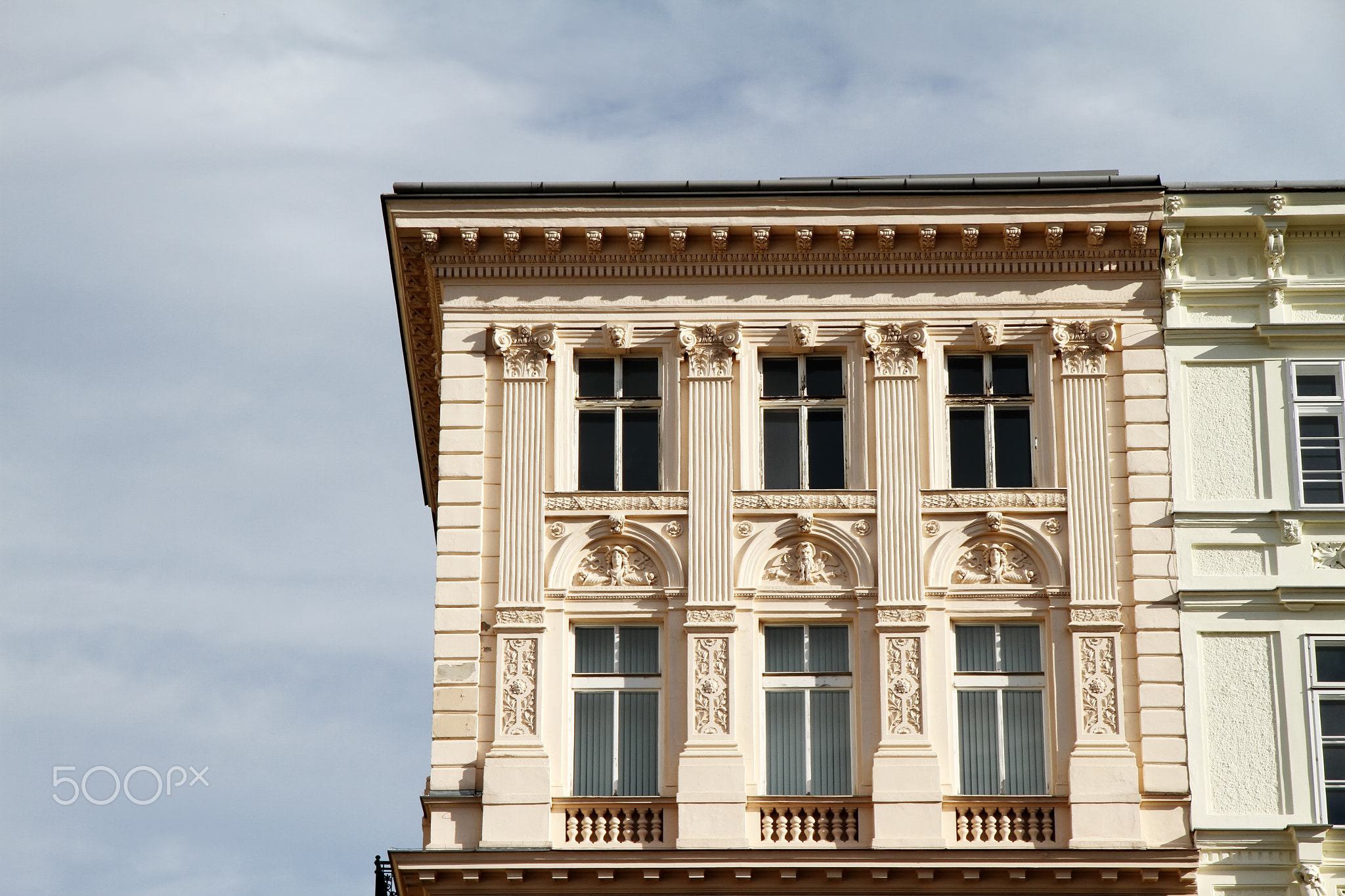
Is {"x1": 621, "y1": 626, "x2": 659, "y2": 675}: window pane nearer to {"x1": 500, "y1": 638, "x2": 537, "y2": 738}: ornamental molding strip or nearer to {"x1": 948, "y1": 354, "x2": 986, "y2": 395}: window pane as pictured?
{"x1": 500, "y1": 638, "x2": 537, "y2": 738}: ornamental molding strip

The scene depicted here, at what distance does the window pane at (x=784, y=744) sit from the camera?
1226 inches

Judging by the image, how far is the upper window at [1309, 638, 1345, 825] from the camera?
30.6 metres

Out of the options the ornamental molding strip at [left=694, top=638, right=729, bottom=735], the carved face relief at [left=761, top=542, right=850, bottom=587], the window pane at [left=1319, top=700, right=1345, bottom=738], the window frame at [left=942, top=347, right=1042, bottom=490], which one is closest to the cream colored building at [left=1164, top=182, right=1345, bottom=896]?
the window pane at [left=1319, top=700, right=1345, bottom=738]

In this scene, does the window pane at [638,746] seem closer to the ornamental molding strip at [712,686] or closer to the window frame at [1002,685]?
the ornamental molding strip at [712,686]

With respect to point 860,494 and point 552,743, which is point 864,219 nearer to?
point 860,494

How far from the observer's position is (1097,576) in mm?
31766

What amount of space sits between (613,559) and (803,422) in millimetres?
3477

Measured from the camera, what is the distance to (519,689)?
A: 3134 cm

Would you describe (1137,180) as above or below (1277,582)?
above

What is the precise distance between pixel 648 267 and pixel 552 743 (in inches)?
288

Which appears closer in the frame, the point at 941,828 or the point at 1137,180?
the point at 941,828

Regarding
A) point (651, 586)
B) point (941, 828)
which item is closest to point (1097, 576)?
point (941, 828)

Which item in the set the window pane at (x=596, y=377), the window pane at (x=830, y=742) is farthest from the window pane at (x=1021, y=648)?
the window pane at (x=596, y=377)

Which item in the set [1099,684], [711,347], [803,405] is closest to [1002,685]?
[1099,684]
